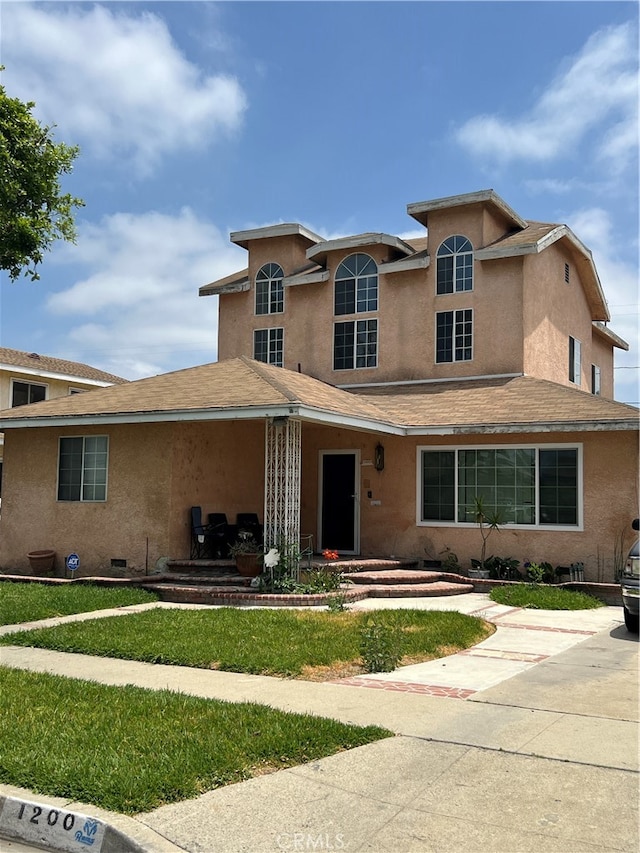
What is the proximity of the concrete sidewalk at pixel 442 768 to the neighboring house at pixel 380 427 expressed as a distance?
19.4ft

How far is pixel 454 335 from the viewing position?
1892cm

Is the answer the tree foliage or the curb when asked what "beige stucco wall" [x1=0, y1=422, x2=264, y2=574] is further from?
the curb

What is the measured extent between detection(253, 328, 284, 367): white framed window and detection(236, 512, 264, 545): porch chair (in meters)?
5.97

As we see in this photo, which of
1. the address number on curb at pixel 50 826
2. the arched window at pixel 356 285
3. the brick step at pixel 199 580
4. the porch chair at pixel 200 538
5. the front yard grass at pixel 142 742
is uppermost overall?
the arched window at pixel 356 285

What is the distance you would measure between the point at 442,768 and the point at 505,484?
35.1ft

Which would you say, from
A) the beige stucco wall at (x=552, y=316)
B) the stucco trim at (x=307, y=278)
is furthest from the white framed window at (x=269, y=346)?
the beige stucco wall at (x=552, y=316)

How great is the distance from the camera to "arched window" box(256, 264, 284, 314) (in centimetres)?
2170

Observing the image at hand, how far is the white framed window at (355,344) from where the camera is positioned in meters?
20.0

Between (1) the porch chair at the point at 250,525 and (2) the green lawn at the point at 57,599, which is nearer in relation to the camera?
(2) the green lawn at the point at 57,599

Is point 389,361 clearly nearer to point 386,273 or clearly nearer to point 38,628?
point 386,273

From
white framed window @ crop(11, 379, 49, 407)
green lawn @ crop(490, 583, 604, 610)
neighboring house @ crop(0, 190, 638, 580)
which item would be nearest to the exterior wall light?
neighboring house @ crop(0, 190, 638, 580)

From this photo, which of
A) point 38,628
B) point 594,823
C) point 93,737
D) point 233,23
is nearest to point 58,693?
point 93,737

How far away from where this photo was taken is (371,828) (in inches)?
171

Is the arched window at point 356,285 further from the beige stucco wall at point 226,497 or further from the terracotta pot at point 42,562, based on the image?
the terracotta pot at point 42,562
